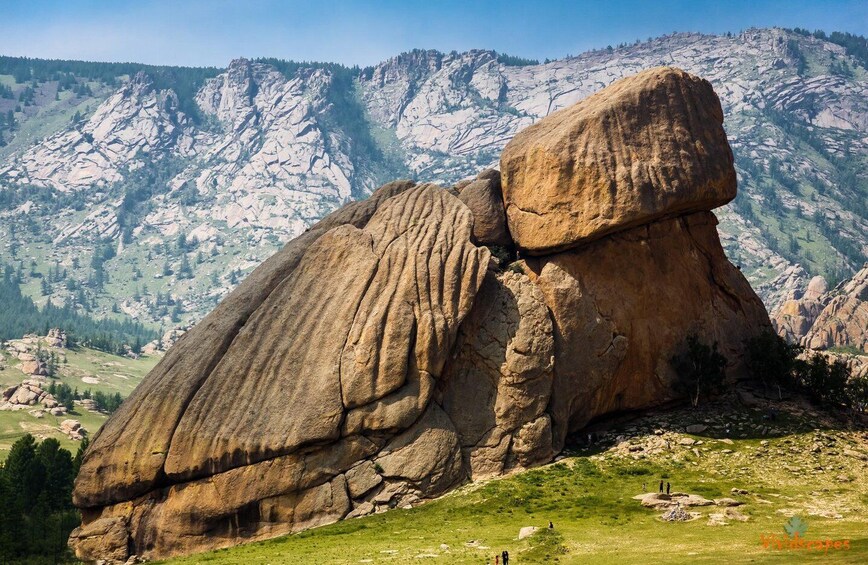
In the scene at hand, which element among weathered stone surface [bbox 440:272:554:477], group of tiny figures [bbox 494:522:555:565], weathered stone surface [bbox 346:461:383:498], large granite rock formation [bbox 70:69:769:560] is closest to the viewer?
group of tiny figures [bbox 494:522:555:565]

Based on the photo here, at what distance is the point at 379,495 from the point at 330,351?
434 inches

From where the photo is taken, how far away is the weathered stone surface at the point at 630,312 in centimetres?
7531

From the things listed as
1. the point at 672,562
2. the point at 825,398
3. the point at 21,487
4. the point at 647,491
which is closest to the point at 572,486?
the point at 647,491

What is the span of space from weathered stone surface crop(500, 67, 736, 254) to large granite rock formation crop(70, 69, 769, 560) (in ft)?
0.61

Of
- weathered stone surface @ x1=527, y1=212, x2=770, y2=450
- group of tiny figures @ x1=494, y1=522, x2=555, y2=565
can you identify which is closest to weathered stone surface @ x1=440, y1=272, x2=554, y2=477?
weathered stone surface @ x1=527, y1=212, x2=770, y2=450

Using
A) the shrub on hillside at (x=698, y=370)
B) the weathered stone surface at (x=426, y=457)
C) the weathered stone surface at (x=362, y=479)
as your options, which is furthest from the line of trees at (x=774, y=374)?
the weathered stone surface at (x=362, y=479)

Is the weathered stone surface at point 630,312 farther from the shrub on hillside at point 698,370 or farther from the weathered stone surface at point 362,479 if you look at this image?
the weathered stone surface at point 362,479

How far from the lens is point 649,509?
61375 mm

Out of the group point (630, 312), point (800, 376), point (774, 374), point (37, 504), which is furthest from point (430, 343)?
point (37, 504)

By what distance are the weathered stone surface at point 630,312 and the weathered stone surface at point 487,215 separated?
13.7 ft

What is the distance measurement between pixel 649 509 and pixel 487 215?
1188 inches

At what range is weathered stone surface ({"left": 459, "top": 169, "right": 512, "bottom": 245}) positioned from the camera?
80750 mm

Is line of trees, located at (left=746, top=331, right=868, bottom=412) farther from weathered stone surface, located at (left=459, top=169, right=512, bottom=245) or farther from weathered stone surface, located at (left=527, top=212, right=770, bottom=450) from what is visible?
weathered stone surface, located at (left=459, top=169, right=512, bottom=245)

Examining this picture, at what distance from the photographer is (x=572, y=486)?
67.2 metres
